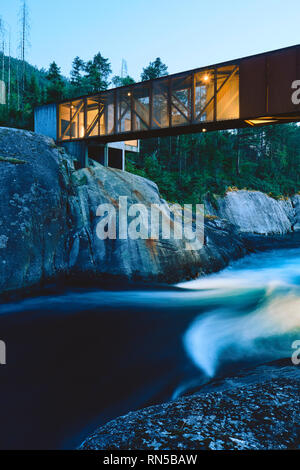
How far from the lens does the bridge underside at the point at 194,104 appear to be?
11453mm

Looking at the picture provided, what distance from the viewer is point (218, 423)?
12.4 feet

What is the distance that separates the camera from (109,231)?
12867 millimetres

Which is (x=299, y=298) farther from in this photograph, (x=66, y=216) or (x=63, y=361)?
(x=66, y=216)

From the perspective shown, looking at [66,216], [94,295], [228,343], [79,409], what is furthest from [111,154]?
[79,409]

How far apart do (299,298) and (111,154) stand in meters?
15.8

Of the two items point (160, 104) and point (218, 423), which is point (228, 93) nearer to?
Answer: point (160, 104)

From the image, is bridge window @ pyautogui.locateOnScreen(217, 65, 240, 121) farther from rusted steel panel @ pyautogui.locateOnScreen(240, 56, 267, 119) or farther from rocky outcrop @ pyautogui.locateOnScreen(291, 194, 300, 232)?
rocky outcrop @ pyautogui.locateOnScreen(291, 194, 300, 232)

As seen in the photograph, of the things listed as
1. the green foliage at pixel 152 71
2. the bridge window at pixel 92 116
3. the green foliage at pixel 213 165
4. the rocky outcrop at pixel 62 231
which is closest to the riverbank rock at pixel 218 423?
the rocky outcrop at pixel 62 231

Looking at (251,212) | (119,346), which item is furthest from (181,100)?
(251,212)

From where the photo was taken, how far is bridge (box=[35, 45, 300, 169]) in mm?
11422

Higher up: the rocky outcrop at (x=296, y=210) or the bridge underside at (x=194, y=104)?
the bridge underside at (x=194, y=104)

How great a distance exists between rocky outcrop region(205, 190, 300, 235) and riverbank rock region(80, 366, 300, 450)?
27.0m

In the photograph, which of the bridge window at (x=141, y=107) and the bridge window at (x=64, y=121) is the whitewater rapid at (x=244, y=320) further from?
the bridge window at (x=64, y=121)

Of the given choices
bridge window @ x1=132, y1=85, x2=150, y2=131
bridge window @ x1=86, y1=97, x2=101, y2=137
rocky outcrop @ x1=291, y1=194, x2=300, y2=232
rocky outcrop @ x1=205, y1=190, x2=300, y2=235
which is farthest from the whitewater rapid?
rocky outcrop @ x1=291, y1=194, x2=300, y2=232
